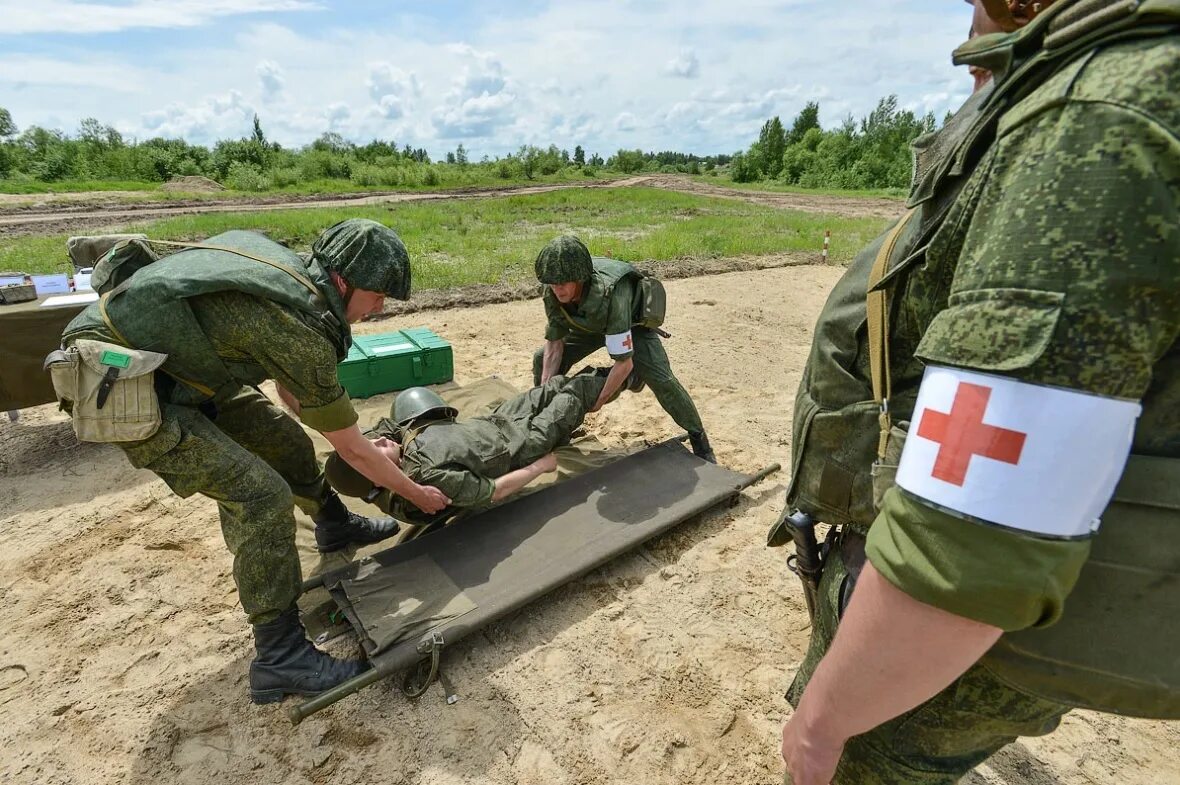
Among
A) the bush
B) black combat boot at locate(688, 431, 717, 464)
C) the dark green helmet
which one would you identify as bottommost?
black combat boot at locate(688, 431, 717, 464)

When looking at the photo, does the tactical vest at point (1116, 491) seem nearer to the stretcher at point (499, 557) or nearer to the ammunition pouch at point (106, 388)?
the stretcher at point (499, 557)

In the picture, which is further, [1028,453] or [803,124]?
[803,124]

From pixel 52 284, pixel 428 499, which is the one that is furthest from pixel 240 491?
pixel 52 284

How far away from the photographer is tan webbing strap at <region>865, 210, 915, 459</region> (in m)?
1.04

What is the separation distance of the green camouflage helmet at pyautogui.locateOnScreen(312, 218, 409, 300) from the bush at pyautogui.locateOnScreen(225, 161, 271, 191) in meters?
31.1

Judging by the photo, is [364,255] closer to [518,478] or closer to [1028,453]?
[518,478]

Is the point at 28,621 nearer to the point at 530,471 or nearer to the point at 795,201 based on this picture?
the point at 530,471

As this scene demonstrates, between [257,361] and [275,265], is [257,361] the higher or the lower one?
the lower one

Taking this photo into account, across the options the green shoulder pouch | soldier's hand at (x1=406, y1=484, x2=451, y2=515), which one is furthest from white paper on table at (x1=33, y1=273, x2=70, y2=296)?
the green shoulder pouch

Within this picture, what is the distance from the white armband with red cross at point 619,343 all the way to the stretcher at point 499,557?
0.75m

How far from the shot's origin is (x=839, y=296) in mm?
1230

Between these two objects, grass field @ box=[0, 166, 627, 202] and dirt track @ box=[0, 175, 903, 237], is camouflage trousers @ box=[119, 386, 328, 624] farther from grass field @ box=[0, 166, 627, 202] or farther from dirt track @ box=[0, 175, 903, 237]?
grass field @ box=[0, 166, 627, 202]

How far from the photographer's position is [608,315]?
4473mm

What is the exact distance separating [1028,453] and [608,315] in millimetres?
3857
